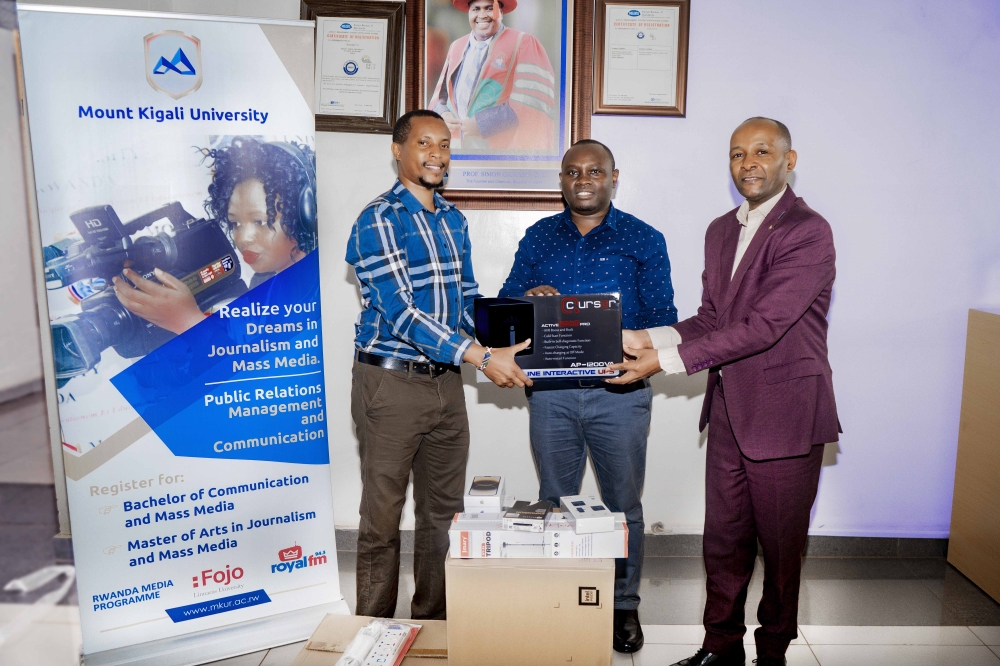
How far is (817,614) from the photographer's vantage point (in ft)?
8.34

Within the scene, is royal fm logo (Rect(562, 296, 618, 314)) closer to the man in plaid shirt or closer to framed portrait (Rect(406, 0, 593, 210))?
the man in plaid shirt

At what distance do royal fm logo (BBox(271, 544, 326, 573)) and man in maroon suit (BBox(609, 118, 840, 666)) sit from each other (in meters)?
1.22

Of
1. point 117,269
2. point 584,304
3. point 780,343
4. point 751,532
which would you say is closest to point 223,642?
point 117,269

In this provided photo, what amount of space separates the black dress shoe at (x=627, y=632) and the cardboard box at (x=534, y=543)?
56 cm

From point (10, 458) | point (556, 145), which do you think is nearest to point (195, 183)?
point (556, 145)

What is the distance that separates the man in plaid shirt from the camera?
206 centimetres

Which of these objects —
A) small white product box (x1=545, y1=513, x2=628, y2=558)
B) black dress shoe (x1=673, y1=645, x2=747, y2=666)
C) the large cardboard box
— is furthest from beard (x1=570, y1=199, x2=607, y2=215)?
black dress shoe (x1=673, y1=645, x2=747, y2=666)

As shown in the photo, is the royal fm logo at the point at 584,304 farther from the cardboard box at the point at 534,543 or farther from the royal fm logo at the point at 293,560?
the royal fm logo at the point at 293,560

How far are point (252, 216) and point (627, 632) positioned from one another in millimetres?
1824

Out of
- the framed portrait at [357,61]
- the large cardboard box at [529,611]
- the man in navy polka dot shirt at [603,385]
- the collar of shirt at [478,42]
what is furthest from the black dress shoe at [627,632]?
the collar of shirt at [478,42]

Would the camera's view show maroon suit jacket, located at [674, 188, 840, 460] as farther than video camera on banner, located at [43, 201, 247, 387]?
No

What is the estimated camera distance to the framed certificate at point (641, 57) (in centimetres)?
268

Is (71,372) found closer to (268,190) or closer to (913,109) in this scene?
(268,190)

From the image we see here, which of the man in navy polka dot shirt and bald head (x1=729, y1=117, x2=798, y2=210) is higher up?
bald head (x1=729, y1=117, x2=798, y2=210)
